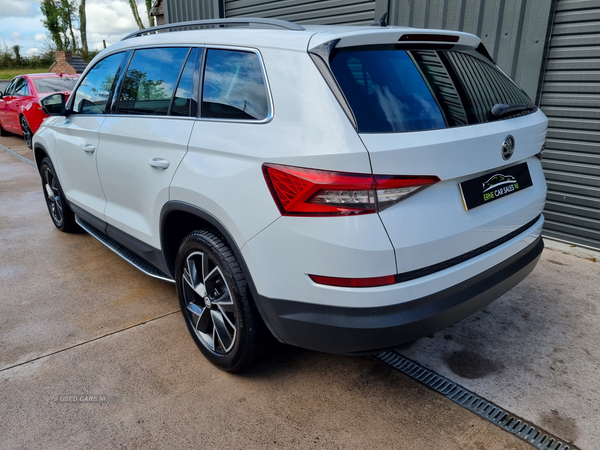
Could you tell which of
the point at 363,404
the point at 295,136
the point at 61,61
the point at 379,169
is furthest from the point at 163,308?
the point at 61,61

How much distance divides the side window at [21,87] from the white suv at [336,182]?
9460 mm

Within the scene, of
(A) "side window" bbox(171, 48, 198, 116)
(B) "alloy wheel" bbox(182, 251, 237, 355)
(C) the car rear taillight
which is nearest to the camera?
(C) the car rear taillight

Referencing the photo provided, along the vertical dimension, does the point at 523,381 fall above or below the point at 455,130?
below

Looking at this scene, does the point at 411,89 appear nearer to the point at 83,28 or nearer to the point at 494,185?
the point at 494,185

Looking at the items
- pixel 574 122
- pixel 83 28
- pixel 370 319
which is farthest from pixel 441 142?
pixel 83 28

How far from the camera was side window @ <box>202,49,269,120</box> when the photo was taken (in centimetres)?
221

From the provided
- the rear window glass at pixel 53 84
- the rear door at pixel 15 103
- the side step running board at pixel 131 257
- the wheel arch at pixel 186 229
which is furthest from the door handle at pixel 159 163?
the rear door at pixel 15 103

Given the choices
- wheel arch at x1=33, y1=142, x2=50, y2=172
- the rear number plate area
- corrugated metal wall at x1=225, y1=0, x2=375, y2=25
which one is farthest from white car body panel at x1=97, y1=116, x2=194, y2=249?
corrugated metal wall at x1=225, y1=0, x2=375, y2=25

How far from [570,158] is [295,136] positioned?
12.0ft

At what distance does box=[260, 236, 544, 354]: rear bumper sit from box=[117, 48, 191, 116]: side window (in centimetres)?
147

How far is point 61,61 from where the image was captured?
27.0 meters

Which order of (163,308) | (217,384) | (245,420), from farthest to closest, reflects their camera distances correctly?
(163,308)
(217,384)
(245,420)

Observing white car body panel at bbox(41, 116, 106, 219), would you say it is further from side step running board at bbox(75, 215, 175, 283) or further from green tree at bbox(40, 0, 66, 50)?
green tree at bbox(40, 0, 66, 50)

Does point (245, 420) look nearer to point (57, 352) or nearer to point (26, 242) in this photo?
point (57, 352)
